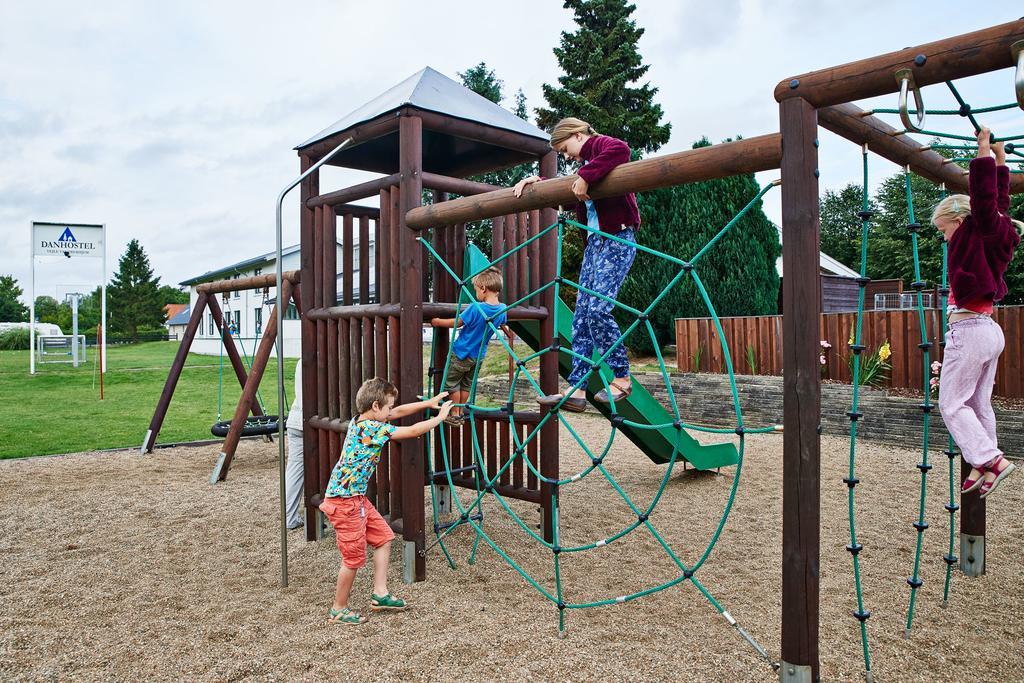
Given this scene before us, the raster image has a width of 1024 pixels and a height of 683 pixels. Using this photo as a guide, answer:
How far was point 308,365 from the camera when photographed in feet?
15.9

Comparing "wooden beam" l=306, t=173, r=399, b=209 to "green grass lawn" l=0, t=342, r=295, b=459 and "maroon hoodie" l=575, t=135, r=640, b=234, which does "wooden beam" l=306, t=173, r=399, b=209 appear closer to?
"maroon hoodie" l=575, t=135, r=640, b=234

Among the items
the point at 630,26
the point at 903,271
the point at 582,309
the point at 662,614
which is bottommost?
the point at 662,614

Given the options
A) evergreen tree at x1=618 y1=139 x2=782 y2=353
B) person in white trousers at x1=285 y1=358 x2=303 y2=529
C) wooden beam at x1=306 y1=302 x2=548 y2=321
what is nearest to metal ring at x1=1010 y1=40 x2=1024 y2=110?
wooden beam at x1=306 y1=302 x2=548 y2=321

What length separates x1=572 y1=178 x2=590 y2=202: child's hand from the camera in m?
A: 3.13

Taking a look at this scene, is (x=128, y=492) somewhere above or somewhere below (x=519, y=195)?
below

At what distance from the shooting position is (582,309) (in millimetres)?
3678

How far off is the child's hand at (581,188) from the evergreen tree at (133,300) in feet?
213

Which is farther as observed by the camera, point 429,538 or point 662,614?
point 429,538

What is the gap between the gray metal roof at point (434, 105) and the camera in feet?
13.7

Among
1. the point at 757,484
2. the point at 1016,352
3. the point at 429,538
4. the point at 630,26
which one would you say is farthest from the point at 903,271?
the point at 429,538

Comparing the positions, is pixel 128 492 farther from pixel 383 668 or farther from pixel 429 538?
pixel 383 668

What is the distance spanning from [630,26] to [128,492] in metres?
20.9

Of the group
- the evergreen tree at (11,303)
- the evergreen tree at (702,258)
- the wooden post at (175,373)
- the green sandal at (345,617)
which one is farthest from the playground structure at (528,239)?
the evergreen tree at (11,303)

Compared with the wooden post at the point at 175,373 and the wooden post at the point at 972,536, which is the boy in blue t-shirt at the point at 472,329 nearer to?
the wooden post at the point at 972,536
